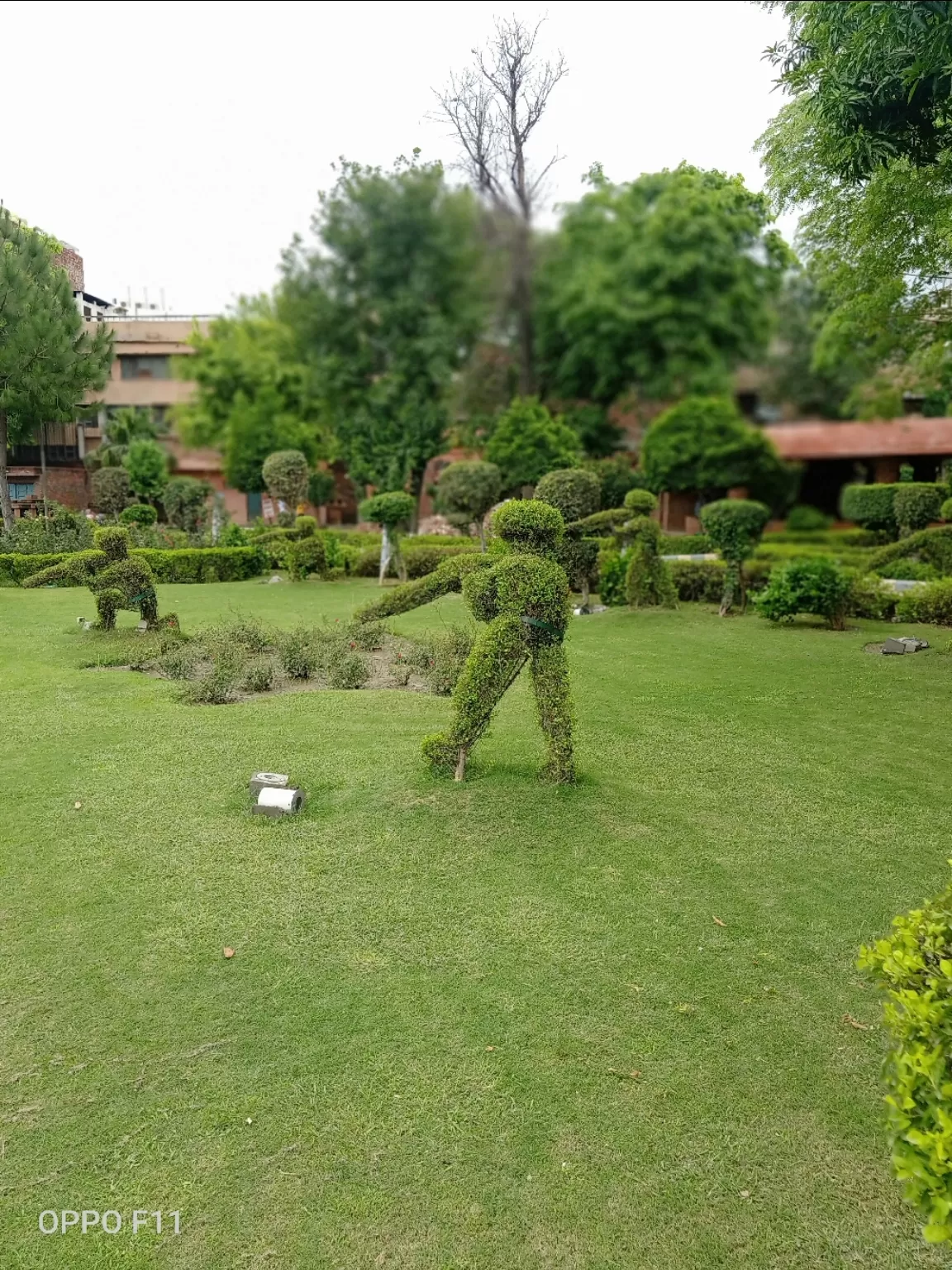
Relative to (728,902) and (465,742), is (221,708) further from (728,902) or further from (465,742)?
(728,902)

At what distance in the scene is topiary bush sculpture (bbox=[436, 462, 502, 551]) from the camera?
56.5 feet

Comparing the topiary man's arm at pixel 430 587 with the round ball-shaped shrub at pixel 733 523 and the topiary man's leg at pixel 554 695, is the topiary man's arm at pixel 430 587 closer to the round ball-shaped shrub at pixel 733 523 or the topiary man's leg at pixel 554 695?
the topiary man's leg at pixel 554 695

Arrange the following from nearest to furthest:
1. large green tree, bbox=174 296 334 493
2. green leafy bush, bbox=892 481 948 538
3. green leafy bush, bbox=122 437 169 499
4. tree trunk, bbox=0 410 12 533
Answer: green leafy bush, bbox=892 481 948 538 → tree trunk, bbox=0 410 12 533 → large green tree, bbox=174 296 334 493 → green leafy bush, bbox=122 437 169 499

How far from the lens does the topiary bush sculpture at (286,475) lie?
19.6 meters

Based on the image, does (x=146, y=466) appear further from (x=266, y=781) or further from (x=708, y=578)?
(x=266, y=781)

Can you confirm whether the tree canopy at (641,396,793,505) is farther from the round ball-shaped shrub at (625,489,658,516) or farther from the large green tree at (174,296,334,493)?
the large green tree at (174,296,334,493)

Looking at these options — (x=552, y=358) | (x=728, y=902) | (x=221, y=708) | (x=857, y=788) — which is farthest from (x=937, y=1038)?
(x=552, y=358)

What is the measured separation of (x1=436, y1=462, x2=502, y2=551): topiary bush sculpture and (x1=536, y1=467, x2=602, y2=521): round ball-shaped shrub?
4.11 meters

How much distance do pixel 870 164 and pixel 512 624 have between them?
4680mm

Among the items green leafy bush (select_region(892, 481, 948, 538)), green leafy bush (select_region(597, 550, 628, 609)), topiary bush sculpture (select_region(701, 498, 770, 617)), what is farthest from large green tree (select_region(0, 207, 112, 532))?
green leafy bush (select_region(892, 481, 948, 538))

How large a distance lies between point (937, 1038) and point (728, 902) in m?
2.20

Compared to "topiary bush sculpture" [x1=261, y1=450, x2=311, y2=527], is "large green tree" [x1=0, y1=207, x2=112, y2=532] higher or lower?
higher

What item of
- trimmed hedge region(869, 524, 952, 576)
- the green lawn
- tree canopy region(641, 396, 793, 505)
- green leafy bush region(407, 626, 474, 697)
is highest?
tree canopy region(641, 396, 793, 505)

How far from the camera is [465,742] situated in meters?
5.31
